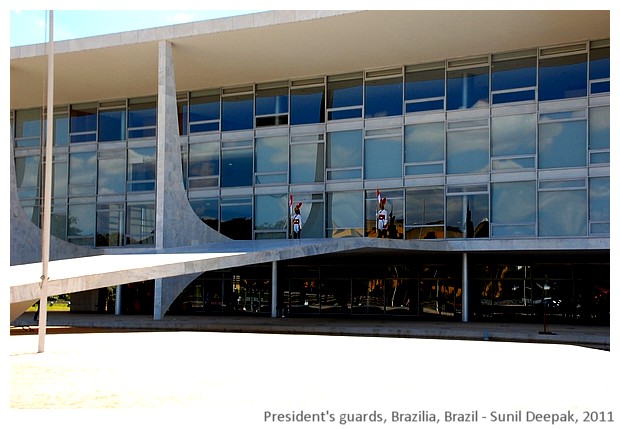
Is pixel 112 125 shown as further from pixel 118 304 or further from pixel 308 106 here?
pixel 308 106

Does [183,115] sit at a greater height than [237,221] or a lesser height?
greater

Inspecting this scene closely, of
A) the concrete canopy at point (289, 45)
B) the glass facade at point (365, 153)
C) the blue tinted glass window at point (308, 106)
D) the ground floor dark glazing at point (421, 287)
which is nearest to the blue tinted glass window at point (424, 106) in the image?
the glass facade at point (365, 153)

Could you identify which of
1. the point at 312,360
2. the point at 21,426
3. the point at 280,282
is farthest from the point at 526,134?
the point at 21,426

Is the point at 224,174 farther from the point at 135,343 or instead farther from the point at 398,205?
the point at 135,343

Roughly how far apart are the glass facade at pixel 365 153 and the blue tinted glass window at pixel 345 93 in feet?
0.14

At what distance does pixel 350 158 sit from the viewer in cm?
2833

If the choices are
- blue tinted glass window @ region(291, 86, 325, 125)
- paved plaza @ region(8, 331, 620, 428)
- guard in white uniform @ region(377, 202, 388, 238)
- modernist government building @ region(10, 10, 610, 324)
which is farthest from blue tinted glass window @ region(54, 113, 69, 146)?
paved plaza @ region(8, 331, 620, 428)

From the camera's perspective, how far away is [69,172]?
33.2 m

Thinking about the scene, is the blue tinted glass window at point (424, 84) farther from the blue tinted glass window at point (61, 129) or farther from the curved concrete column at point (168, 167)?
the blue tinted glass window at point (61, 129)

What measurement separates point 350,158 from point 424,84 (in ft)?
12.6

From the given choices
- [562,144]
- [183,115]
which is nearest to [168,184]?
[183,115]

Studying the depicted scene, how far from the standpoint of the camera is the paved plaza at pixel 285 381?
8.73m

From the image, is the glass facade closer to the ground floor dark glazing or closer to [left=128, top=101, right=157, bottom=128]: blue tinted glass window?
[left=128, top=101, right=157, bottom=128]: blue tinted glass window

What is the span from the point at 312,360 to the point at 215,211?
17.6 metres
